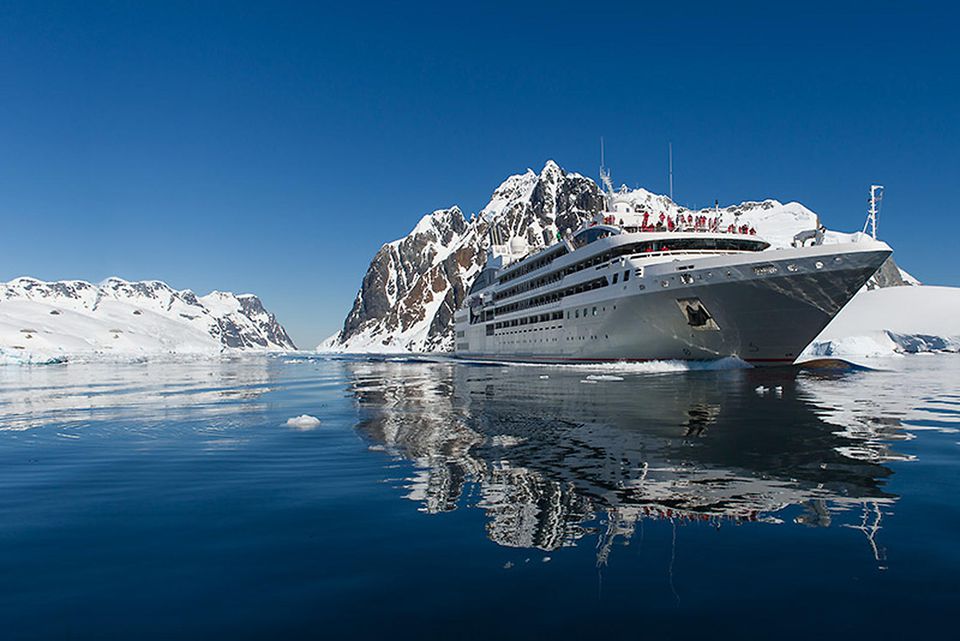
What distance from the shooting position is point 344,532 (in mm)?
5023

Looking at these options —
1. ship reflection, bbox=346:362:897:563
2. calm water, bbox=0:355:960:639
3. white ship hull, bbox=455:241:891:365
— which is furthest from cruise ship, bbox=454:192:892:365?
calm water, bbox=0:355:960:639

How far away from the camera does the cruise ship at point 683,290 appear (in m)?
28.9

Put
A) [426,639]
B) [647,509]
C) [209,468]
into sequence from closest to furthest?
[426,639], [647,509], [209,468]

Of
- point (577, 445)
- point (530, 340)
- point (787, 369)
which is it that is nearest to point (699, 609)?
point (577, 445)

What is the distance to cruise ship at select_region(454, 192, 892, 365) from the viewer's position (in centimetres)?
2888

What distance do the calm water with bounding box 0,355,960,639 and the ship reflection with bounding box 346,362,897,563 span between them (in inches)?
1.9

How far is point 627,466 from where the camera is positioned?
24.7ft

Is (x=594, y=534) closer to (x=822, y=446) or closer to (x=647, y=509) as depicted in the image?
(x=647, y=509)

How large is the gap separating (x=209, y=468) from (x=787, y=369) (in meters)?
33.1

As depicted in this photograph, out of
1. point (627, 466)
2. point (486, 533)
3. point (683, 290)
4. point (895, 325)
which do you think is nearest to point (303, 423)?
point (627, 466)

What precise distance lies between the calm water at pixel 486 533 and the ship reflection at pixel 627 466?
5 cm

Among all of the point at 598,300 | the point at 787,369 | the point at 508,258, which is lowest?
the point at 787,369

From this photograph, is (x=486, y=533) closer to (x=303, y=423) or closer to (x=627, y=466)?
(x=627, y=466)

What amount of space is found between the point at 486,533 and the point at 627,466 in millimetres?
3307
